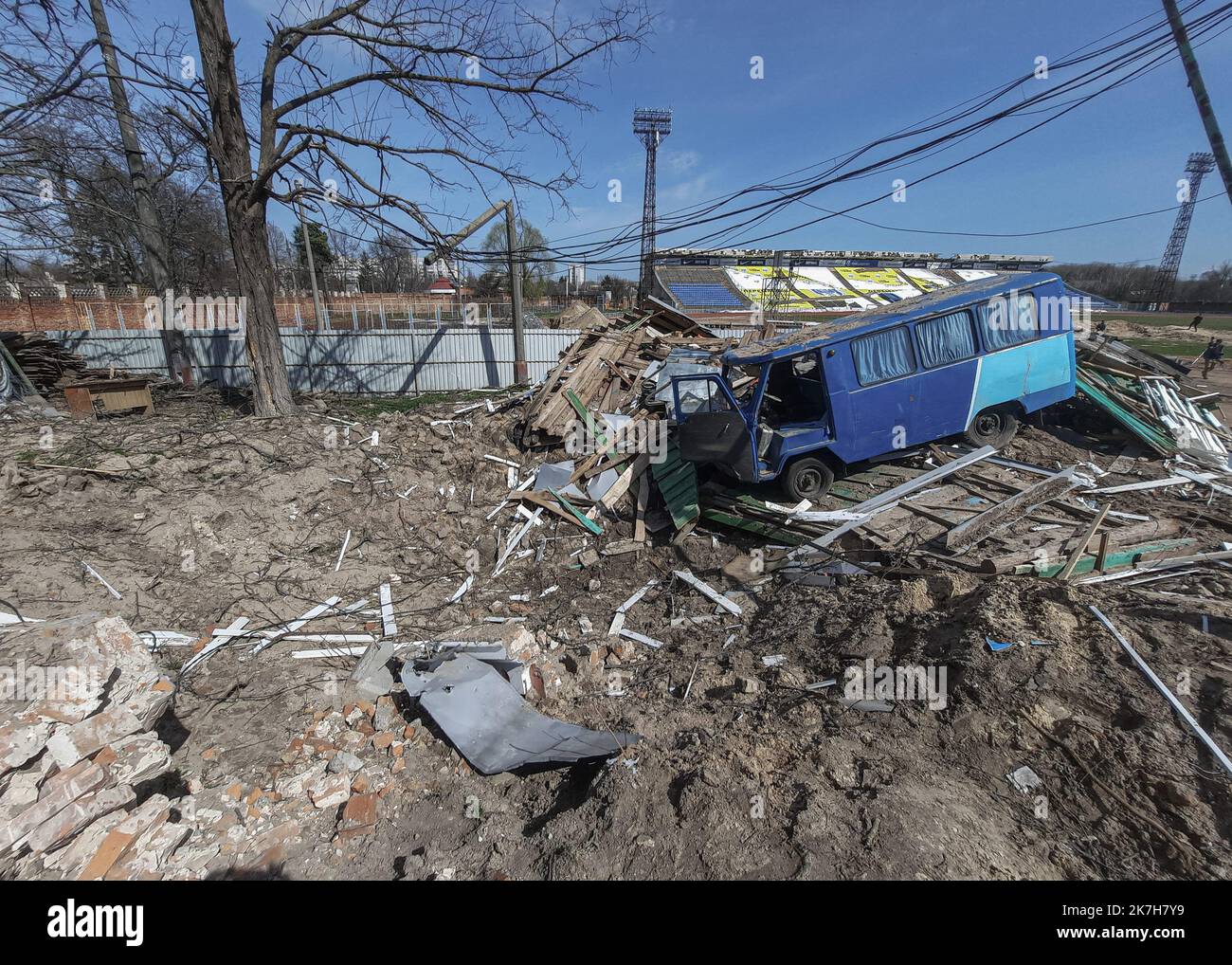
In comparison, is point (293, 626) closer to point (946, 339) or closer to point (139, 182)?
point (946, 339)

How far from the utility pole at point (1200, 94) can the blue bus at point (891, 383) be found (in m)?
2.53

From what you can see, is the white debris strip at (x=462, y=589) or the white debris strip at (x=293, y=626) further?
the white debris strip at (x=462, y=589)

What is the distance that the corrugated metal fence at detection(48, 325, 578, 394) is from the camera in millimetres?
16844

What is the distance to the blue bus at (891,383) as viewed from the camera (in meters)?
7.12

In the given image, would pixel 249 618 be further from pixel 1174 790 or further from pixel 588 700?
pixel 1174 790

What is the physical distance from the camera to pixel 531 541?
26.2 ft

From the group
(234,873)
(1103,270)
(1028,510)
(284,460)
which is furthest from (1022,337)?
(1103,270)

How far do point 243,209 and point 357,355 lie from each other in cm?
753

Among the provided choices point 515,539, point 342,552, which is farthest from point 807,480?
point 342,552

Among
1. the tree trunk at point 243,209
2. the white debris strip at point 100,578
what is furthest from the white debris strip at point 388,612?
the tree trunk at point 243,209

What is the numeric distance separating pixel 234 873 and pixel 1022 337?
413 inches

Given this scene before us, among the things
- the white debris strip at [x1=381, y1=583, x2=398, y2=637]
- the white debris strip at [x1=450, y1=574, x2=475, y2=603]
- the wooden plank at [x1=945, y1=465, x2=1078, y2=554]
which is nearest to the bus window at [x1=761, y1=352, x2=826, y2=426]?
the wooden plank at [x1=945, y1=465, x2=1078, y2=554]

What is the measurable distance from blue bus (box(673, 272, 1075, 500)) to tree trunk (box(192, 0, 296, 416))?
8.39 metres

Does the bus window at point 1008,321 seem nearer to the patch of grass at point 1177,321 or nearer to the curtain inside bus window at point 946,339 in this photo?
the curtain inside bus window at point 946,339
